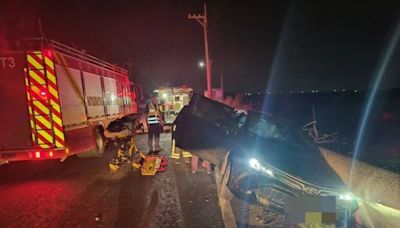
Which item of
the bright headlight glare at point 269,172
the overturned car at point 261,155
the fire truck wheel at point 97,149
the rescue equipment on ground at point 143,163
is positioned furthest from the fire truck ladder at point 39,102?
the bright headlight glare at point 269,172

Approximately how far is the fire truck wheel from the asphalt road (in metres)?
1.09

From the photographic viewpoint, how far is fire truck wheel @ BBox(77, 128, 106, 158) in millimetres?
10328

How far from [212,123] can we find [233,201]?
52.6 inches

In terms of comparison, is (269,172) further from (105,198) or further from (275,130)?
(105,198)

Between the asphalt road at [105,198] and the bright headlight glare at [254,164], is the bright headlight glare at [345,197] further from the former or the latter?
the asphalt road at [105,198]

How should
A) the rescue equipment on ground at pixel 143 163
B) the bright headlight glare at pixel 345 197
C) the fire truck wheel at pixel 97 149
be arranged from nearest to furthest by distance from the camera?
the bright headlight glare at pixel 345 197 → the rescue equipment on ground at pixel 143 163 → the fire truck wheel at pixel 97 149

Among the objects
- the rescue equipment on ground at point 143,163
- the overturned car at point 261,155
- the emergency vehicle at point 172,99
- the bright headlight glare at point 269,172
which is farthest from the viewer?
the emergency vehicle at point 172,99

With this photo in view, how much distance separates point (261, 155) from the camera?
5348 mm

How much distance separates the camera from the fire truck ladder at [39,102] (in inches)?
304

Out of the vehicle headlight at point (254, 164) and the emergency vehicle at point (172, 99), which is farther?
the emergency vehicle at point (172, 99)

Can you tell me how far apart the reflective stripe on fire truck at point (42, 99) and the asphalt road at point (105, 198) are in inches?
39.0

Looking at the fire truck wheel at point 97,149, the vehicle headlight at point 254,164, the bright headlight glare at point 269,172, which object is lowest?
the fire truck wheel at point 97,149

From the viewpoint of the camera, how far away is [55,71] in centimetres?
785

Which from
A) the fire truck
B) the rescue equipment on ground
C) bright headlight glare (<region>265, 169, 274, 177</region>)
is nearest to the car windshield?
bright headlight glare (<region>265, 169, 274, 177</region>)
